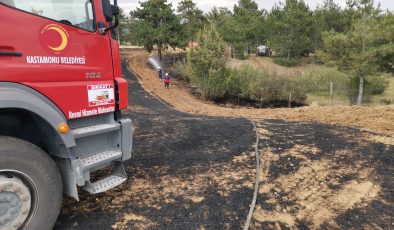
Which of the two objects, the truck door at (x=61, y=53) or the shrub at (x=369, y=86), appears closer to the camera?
the truck door at (x=61, y=53)

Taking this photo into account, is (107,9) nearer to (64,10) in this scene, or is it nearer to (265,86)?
(64,10)

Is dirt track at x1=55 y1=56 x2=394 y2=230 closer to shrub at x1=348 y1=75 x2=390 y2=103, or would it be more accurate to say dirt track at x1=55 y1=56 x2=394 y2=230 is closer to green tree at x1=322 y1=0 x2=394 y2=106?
green tree at x1=322 y1=0 x2=394 y2=106

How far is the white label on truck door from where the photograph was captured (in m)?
3.80

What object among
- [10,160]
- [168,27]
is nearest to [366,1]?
[168,27]

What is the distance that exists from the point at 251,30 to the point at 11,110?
42.2 m

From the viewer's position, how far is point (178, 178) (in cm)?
512

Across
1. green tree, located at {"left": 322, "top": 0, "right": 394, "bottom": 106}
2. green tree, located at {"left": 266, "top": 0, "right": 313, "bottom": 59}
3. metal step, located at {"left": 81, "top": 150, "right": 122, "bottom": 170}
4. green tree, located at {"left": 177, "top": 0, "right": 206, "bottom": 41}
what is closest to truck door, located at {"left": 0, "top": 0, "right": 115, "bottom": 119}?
metal step, located at {"left": 81, "top": 150, "right": 122, "bottom": 170}

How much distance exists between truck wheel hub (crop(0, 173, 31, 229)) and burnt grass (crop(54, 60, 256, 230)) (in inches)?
26.0

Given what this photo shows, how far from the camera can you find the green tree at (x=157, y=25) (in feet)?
104

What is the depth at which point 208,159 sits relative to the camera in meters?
6.03

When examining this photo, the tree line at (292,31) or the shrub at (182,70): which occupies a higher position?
the tree line at (292,31)

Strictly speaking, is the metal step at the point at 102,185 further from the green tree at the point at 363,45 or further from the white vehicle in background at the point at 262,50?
the white vehicle in background at the point at 262,50

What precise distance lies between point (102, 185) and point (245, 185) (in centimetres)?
204

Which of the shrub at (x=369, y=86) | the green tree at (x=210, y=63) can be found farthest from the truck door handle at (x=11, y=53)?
the shrub at (x=369, y=86)
